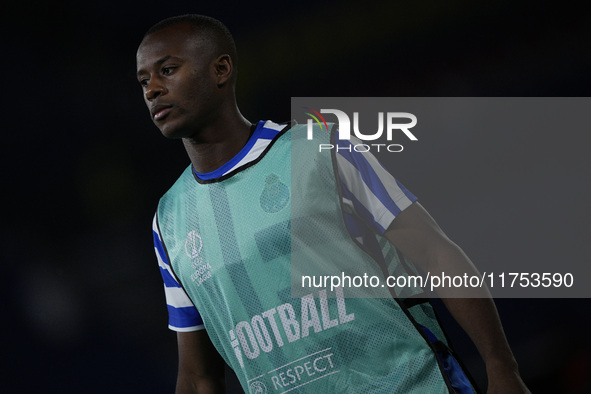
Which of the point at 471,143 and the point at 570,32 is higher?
the point at 570,32

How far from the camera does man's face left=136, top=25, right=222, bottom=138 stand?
138 centimetres

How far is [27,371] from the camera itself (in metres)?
2.60

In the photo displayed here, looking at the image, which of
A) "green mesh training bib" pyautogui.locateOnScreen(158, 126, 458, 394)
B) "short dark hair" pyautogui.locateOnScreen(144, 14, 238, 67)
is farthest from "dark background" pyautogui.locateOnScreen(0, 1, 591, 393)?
"green mesh training bib" pyautogui.locateOnScreen(158, 126, 458, 394)

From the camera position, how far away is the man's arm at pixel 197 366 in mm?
1531

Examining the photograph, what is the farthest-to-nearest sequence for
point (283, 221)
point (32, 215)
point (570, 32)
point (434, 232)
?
point (32, 215), point (570, 32), point (283, 221), point (434, 232)

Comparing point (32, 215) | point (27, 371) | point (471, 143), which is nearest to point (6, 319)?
point (27, 371)

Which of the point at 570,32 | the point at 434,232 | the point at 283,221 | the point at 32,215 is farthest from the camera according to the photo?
the point at 32,215

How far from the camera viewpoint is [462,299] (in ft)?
3.81

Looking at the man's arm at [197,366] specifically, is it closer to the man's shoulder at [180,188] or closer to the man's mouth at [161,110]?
the man's shoulder at [180,188]

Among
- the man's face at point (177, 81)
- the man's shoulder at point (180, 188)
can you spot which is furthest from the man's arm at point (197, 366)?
the man's face at point (177, 81)

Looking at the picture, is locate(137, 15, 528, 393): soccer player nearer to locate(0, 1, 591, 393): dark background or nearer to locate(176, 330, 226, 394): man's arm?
locate(176, 330, 226, 394): man's arm

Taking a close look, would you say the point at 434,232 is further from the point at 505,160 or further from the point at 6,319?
the point at 6,319

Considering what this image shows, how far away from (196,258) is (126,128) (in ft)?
4.81

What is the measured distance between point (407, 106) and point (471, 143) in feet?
0.91
